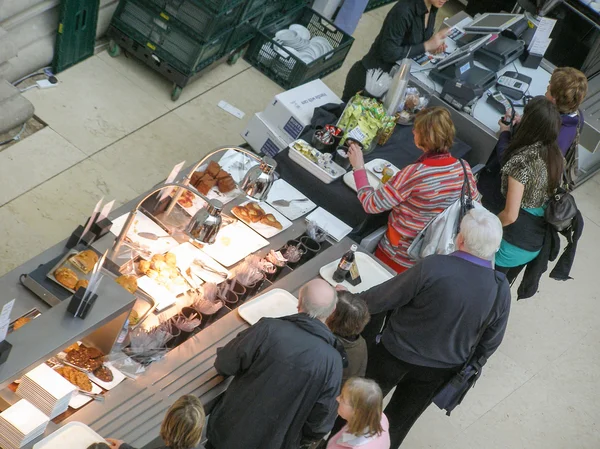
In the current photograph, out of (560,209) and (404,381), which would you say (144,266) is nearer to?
(404,381)

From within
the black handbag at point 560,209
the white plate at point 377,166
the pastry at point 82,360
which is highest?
the black handbag at point 560,209

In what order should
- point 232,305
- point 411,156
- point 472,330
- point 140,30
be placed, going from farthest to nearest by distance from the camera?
point 140,30
point 411,156
point 232,305
point 472,330

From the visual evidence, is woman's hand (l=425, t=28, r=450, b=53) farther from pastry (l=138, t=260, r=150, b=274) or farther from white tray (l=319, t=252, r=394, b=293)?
pastry (l=138, t=260, r=150, b=274)

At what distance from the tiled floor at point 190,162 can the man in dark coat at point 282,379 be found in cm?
208

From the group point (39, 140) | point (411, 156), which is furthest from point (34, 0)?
point (411, 156)

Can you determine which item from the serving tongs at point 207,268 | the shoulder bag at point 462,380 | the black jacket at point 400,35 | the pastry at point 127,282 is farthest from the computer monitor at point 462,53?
the pastry at point 127,282

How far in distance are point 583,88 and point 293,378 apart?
323 cm

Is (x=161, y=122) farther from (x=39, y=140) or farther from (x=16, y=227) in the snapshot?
(x=16, y=227)

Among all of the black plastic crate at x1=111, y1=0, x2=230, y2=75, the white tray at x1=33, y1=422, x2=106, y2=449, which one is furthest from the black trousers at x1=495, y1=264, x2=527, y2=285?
the white tray at x1=33, y1=422, x2=106, y2=449

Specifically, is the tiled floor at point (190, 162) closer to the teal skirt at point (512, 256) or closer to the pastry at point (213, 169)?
the teal skirt at point (512, 256)

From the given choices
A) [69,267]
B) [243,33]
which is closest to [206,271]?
[69,267]

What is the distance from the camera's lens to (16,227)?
241 inches

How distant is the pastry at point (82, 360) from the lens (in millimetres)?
4180

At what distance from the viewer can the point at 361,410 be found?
3920mm
